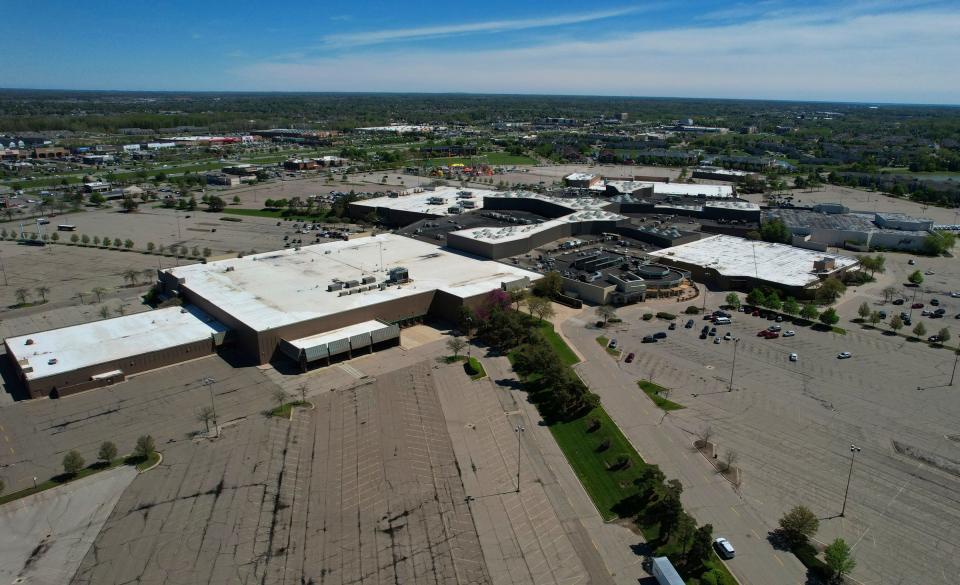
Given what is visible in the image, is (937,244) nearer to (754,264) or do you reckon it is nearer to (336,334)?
(754,264)

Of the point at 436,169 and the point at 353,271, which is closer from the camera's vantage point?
the point at 353,271

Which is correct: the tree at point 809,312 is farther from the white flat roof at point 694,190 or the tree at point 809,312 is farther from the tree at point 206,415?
the white flat roof at point 694,190

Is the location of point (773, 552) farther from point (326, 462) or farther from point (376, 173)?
point (376, 173)

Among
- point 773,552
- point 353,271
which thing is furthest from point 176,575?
point 353,271

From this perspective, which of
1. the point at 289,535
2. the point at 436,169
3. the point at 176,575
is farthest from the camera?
the point at 436,169

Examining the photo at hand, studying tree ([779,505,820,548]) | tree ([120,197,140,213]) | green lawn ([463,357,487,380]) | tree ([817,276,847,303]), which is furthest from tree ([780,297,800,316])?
tree ([120,197,140,213])

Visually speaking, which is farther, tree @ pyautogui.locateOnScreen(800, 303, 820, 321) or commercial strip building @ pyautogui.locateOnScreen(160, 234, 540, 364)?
tree @ pyautogui.locateOnScreen(800, 303, 820, 321)

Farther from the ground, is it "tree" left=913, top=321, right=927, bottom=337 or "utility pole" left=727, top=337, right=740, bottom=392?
"tree" left=913, top=321, right=927, bottom=337

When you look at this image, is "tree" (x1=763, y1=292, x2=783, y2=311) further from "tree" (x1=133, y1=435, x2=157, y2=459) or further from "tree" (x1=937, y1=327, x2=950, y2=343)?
"tree" (x1=133, y1=435, x2=157, y2=459)
